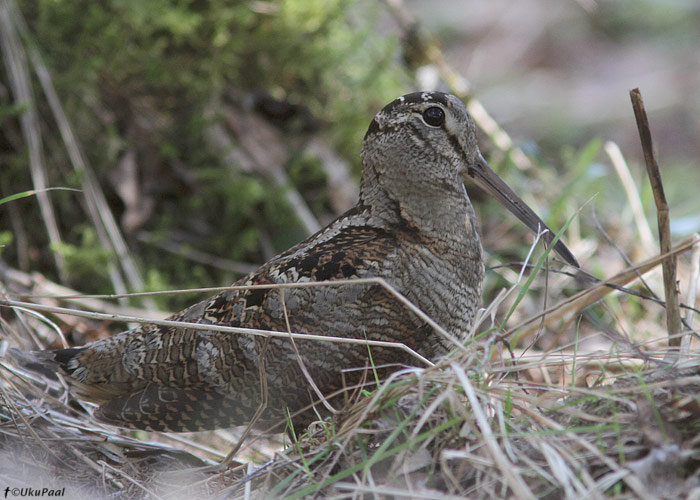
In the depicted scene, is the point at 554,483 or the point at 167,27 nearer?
the point at 554,483

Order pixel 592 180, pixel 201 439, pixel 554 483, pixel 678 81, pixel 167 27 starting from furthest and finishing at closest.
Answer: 1. pixel 678 81
2. pixel 592 180
3. pixel 167 27
4. pixel 201 439
5. pixel 554 483

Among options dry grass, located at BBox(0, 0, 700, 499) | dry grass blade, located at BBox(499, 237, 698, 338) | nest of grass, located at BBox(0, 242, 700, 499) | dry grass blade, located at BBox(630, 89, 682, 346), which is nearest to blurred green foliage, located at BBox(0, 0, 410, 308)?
dry grass, located at BBox(0, 0, 700, 499)

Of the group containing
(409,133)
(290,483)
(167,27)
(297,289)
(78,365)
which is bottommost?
(290,483)

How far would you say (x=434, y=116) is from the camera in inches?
96.3

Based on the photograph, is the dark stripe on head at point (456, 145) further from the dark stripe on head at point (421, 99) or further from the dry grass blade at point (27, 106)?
the dry grass blade at point (27, 106)

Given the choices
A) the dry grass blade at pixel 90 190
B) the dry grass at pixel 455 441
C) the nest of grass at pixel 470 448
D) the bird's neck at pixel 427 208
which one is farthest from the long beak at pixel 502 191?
the dry grass blade at pixel 90 190

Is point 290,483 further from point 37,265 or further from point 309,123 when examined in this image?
point 309,123

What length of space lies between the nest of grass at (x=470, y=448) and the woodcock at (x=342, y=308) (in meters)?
0.19

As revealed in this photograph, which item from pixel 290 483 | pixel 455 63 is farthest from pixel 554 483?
pixel 455 63

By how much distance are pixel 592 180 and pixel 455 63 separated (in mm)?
4043

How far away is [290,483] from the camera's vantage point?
6.26 feet

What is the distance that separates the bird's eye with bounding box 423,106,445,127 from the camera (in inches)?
96.3

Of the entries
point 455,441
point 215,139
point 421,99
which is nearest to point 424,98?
point 421,99

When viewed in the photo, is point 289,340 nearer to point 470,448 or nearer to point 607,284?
point 470,448
